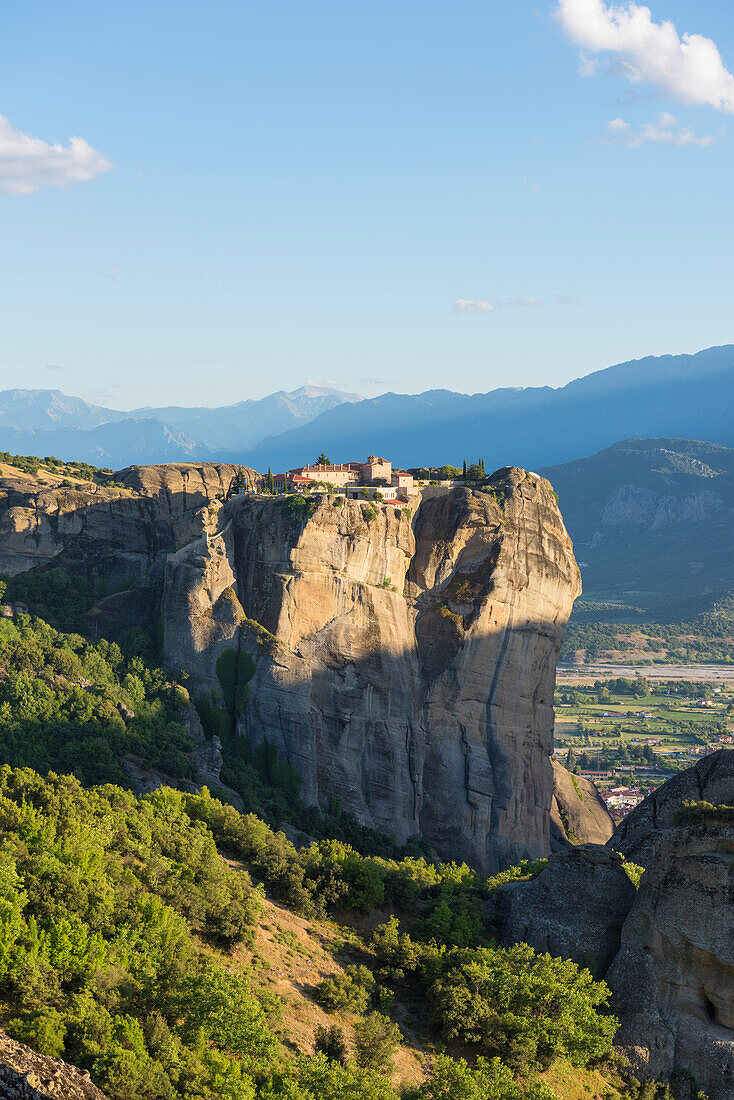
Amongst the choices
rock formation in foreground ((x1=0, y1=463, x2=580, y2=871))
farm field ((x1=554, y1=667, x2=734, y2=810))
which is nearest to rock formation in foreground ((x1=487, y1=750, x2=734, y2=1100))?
rock formation in foreground ((x1=0, y1=463, x2=580, y2=871))

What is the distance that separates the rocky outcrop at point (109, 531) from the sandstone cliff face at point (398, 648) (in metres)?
6.29

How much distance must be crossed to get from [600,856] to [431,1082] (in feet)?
50.4

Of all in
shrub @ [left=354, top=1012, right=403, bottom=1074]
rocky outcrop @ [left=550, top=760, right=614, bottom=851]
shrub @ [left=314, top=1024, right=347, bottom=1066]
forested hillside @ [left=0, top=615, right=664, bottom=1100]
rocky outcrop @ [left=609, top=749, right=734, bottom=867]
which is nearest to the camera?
forested hillside @ [left=0, top=615, right=664, bottom=1100]

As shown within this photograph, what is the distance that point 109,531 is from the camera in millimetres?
87688

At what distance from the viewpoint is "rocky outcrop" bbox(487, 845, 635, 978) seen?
42.7 metres

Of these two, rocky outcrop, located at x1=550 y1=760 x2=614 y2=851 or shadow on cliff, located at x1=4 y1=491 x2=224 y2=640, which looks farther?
rocky outcrop, located at x1=550 y1=760 x2=614 y2=851

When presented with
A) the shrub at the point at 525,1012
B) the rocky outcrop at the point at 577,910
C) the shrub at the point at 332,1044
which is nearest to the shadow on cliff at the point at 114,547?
the rocky outcrop at the point at 577,910

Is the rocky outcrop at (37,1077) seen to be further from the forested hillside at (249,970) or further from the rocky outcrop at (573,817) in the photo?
the rocky outcrop at (573,817)

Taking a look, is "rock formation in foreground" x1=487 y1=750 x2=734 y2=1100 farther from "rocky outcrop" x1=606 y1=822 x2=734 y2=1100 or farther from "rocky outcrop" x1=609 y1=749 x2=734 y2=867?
"rocky outcrop" x1=609 y1=749 x2=734 y2=867

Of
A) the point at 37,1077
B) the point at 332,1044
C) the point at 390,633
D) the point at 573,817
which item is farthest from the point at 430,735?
the point at 37,1077

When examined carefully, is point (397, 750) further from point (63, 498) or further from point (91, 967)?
point (91, 967)

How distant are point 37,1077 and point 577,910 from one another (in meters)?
26.0

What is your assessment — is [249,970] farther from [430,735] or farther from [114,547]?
[114,547]

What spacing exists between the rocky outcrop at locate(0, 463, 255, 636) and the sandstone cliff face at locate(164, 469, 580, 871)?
629 centimetres
